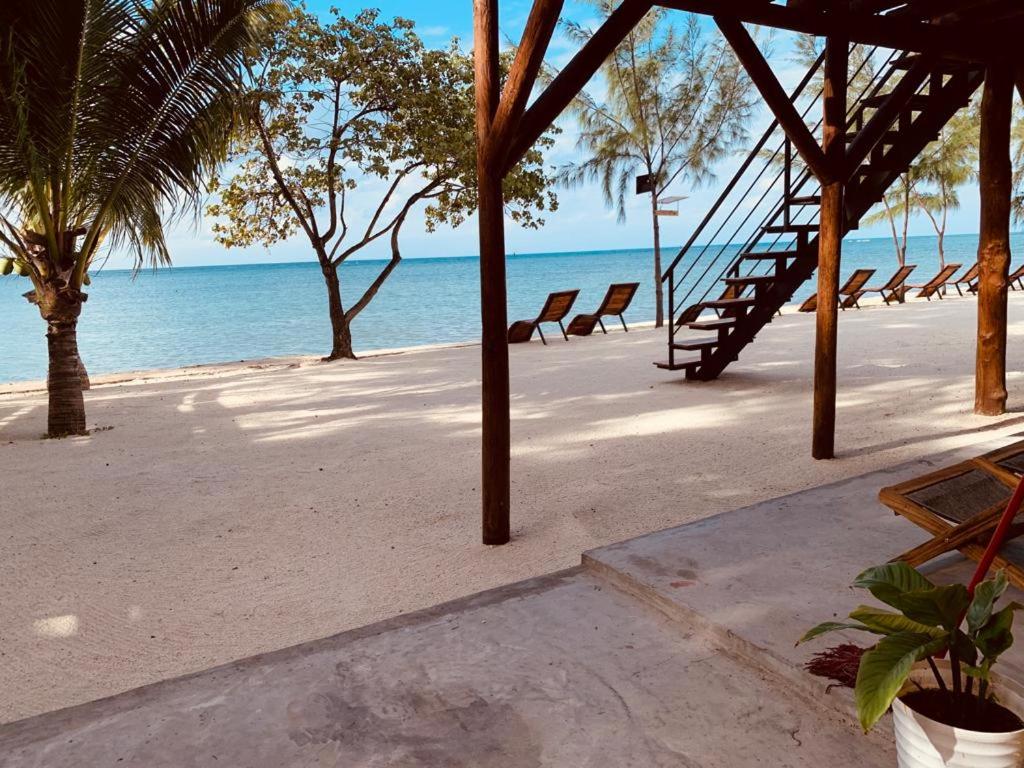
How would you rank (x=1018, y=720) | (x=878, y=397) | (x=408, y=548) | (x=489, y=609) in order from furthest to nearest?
1. (x=878, y=397)
2. (x=408, y=548)
3. (x=489, y=609)
4. (x=1018, y=720)

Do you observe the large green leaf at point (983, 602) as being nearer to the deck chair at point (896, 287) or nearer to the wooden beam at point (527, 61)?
the wooden beam at point (527, 61)

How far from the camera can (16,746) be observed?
2008 mm

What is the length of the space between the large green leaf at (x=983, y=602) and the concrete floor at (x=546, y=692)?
0.55m

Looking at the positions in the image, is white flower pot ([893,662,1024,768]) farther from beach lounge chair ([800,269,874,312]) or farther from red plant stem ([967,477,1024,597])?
beach lounge chair ([800,269,874,312])

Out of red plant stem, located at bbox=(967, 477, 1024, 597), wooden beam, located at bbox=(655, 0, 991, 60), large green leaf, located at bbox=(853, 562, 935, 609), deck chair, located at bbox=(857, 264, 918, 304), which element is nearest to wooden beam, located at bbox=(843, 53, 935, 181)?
wooden beam, located at bbox=(655, 0, 991, 60)

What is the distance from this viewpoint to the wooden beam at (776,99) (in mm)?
4121

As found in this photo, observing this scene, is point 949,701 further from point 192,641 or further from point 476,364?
point 476,364

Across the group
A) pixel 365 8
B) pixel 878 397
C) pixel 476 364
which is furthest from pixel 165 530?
pixel 365 8

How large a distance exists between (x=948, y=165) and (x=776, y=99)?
21.3m

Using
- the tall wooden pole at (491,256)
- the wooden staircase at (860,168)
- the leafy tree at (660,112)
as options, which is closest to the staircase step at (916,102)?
the wooden staircase at (860,168)

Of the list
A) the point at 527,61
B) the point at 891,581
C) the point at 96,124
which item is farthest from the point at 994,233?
the point at 96,124

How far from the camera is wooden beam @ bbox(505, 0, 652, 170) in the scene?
319 cm

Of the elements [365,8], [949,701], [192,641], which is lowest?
[192,641]

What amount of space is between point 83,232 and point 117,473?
107 inches
